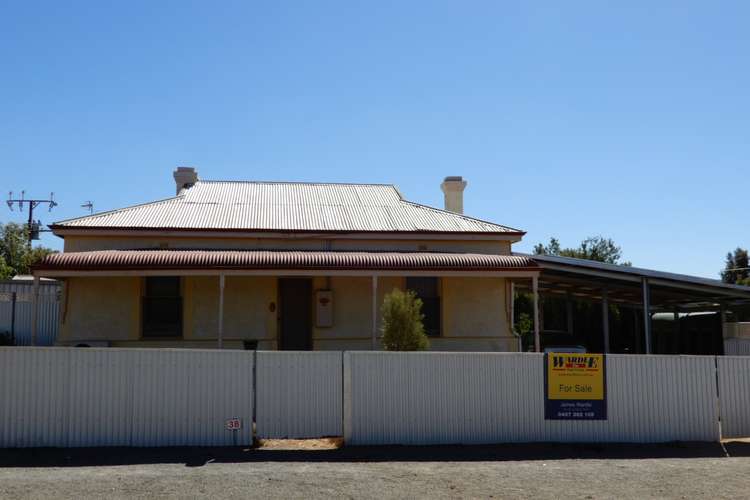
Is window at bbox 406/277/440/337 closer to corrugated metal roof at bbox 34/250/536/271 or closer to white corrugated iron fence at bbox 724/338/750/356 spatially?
corrugated metal roof at bbox 34/250/536/271

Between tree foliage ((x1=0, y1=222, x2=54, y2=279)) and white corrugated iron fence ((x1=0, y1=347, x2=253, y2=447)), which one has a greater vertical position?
tree foliage ((x1=0, y1=222, x2=54, y2=279))

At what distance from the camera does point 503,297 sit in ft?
55.0

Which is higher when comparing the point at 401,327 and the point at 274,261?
the point at 274,261

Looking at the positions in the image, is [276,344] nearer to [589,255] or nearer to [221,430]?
[221,430]

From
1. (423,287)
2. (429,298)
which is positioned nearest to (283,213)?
(423,287)

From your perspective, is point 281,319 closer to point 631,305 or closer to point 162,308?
point 162,308

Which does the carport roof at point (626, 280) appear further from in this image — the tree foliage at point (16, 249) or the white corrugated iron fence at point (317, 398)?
the tree foliage at point (16, 249)

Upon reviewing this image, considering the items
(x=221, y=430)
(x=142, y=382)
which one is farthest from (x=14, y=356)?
(x=221, y=430)

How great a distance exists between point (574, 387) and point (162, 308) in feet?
29.8

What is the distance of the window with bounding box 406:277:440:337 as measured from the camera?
1652 centimetres

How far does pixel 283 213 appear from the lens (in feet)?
57.9

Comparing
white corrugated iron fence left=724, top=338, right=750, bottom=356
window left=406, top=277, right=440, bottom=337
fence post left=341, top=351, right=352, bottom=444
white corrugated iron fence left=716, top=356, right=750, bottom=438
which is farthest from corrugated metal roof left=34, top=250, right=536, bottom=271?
white corrugated iron fence left=724, top=338, right=750, bottom=356

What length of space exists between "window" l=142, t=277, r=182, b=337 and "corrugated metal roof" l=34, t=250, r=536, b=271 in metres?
1.20

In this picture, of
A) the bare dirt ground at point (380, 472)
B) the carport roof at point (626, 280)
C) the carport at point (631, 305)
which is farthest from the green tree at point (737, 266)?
the bare dirt ground at point (380, 472)
